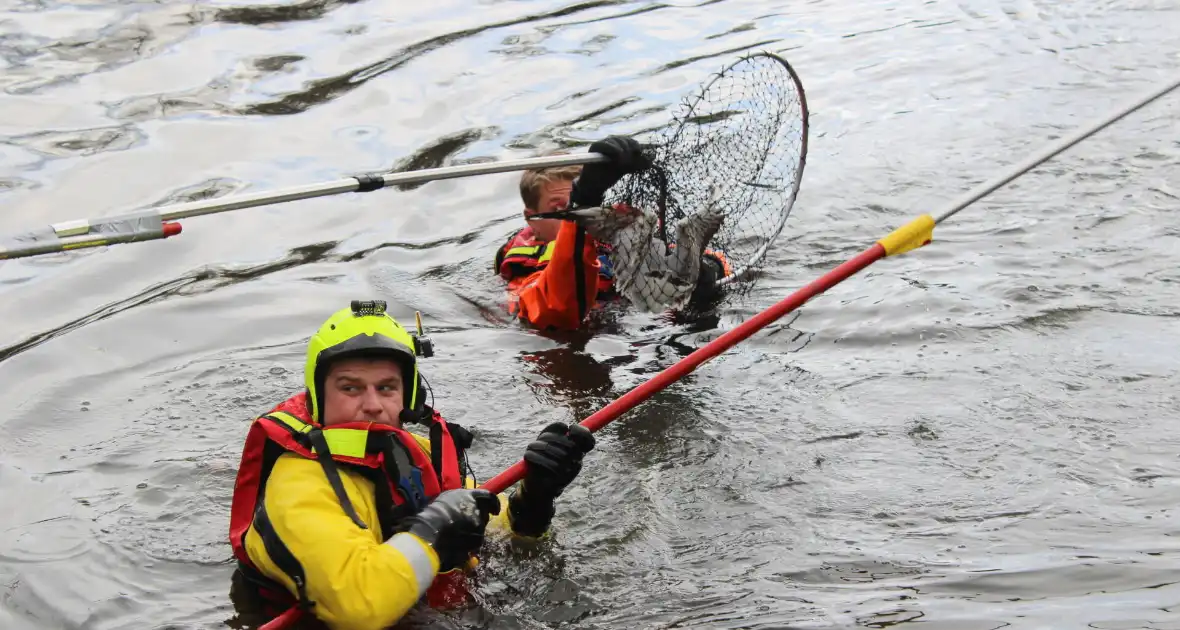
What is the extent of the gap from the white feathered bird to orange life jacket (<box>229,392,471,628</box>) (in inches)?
83.5

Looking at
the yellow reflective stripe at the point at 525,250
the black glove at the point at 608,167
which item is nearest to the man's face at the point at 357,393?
the black glove at the point at 608,167

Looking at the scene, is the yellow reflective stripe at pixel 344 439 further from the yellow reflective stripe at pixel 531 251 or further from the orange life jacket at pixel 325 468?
the yellow reflective stripe at pixel 531 251

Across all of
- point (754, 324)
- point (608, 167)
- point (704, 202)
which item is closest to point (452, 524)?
point (754, 324)

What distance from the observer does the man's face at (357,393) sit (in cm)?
417

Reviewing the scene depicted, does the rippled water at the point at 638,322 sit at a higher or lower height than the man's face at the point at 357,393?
lower

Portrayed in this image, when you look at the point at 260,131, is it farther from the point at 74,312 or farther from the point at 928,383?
the point at 928,383

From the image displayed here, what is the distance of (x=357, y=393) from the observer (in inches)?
166

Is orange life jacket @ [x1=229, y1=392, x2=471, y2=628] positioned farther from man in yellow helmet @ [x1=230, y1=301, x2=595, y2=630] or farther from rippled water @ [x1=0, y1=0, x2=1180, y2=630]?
rippled water @ [x1=0, y1=0, x2=1180, y2=630]

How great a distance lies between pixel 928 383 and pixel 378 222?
4.85 meters

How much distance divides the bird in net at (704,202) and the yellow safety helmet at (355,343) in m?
1.98

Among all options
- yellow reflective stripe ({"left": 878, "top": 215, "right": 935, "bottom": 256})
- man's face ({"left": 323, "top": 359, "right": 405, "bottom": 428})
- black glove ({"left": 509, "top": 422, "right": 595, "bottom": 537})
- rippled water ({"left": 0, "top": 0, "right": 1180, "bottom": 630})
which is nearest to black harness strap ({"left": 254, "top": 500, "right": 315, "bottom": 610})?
man's face ({"left": 323, "top": 359, "right": 405, "bottom": 428})

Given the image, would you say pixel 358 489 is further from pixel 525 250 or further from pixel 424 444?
pixel 525 250

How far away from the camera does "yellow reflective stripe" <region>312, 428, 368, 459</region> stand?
13.3 feet

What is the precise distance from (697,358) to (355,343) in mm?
1356
